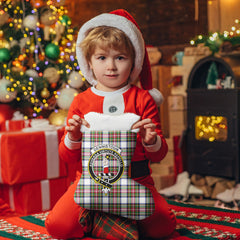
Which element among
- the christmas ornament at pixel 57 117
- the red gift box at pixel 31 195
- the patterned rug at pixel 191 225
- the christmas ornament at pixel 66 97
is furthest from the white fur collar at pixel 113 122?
the christmas ornament at pixel 57 117

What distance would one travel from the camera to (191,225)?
1592mm

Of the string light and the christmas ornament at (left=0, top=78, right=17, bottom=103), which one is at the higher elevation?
the christmas ornament at (left=0, top=78, right=17, bottom=103)

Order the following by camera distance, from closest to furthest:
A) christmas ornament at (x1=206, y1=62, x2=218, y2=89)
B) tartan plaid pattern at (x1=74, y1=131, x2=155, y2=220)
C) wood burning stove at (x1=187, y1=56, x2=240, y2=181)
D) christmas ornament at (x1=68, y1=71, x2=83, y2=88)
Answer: tartan plaid pattern at (x1=74, y1=131, x2=155, y2=220) < christmas ornament at (x1=68, y1=71, x2=83, y2=88) < wood burning stove at (x1=187, y1=56, x2=240, y2=181) < christmas ornament at (x1=206, y1=62, x2=218, y2=89)

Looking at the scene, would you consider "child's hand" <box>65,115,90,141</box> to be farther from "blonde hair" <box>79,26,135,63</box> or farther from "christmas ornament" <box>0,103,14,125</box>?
"christmas ornament" <box>0,103,14,125</box>

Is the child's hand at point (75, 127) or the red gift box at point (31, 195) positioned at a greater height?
the child's hand at point (75, 127)

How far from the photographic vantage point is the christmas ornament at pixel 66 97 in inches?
96.3

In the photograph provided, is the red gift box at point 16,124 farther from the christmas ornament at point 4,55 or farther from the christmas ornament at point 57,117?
the christmas ornament at point 4,55

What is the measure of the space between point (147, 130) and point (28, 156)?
1057 mm

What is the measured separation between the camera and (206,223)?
5.29 ft

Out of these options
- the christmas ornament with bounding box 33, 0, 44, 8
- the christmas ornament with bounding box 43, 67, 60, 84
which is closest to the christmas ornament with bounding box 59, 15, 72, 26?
the christmas ornament with bounding box 33, 0, 44, 8

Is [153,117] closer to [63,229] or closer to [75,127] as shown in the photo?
[75,127]

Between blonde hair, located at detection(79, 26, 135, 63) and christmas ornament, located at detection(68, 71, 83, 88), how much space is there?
37.5 inches

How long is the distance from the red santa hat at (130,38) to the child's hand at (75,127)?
0.23m

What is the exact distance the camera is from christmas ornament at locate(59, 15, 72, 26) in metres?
2.55
